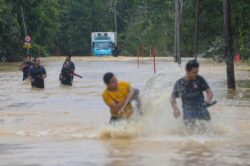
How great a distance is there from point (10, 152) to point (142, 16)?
3752 inches

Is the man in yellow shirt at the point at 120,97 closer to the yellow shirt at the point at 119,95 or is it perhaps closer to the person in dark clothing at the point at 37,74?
the yellow shirt at the point at 119,95

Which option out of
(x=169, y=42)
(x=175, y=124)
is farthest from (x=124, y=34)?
(x=175, y=124)

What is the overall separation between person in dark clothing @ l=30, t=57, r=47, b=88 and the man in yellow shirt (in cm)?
1528

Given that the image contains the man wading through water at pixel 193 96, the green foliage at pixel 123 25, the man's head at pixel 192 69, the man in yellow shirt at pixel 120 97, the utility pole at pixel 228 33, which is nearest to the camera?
the man's head at pixel 192 69

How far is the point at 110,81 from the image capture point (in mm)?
12391

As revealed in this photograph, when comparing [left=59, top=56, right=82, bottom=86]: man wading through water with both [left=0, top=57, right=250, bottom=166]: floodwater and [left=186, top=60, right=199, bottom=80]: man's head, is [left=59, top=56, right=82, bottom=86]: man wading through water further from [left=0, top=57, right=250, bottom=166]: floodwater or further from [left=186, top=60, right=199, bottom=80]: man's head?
[left=186, top=60, right=199, bottom=80]: man's head

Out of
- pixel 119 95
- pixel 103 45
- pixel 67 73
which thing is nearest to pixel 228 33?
pixel 67 73

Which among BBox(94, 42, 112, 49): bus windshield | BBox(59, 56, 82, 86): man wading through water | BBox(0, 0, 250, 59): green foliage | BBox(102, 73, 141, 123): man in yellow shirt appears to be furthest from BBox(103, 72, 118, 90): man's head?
BBox(94, 42, 112, 49): bus windshield

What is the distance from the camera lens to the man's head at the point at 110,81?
12.3 m

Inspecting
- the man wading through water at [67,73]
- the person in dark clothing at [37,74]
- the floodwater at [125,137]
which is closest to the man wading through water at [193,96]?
the floodwater at [125,137]

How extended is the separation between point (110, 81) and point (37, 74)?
1615cm

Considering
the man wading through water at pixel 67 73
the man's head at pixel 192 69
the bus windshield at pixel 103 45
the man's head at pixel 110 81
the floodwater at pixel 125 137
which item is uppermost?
the bus windshield at pixel 103 45

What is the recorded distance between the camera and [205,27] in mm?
45844

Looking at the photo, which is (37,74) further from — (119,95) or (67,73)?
(119,95)
